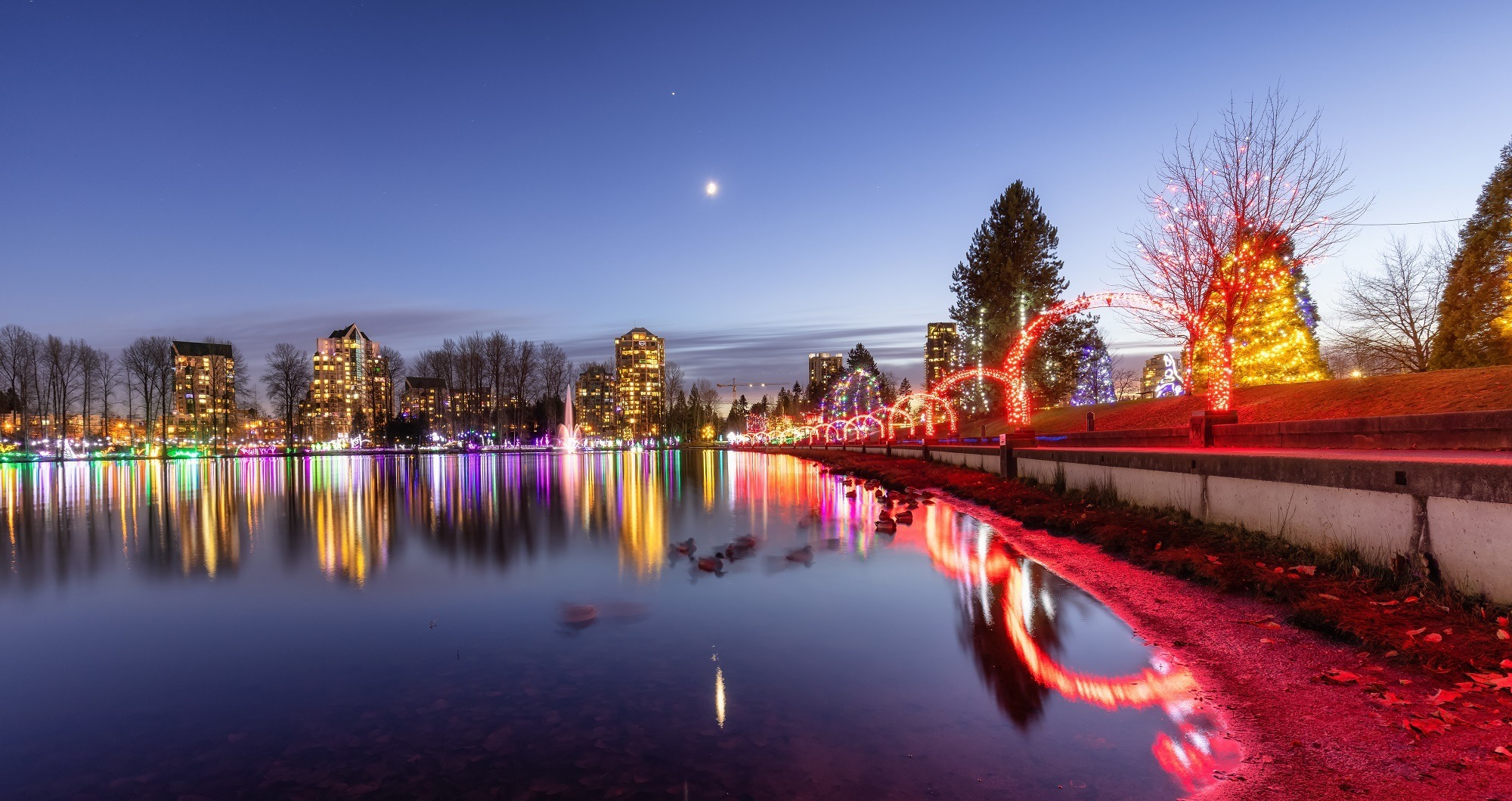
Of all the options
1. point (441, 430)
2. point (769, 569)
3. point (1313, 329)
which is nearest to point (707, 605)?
point (769, 569)

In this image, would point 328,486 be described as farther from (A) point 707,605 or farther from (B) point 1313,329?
(B) point 1313,329

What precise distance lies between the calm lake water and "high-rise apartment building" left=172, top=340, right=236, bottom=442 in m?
85.2

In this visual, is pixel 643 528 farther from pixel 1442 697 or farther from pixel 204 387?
pixel 204 387

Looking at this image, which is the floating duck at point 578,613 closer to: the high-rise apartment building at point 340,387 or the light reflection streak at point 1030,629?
the light reflection streak at point 1030,629

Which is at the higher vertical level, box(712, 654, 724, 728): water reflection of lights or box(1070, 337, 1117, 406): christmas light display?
box(1070, 337, 1117, 406): christmas light display

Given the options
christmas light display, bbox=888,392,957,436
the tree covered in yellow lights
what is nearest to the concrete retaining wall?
the tree covered in yellow lights

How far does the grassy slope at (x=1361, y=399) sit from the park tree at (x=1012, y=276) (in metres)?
19.1

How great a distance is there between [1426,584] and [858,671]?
17.4 feet

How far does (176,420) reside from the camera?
10031cm

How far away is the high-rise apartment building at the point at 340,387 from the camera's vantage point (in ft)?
525

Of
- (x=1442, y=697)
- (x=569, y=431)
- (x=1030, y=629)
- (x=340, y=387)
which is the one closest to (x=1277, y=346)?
(x=1030, y=629)

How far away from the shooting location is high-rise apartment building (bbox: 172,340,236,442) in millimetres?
83375

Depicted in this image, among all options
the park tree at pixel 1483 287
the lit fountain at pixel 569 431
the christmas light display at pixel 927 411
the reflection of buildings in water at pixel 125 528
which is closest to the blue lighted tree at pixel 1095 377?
the christmas light display at pixel 927 411

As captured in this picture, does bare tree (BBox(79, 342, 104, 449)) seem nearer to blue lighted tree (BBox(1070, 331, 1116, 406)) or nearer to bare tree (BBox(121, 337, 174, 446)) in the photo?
bare tree (BBox(121, 337, 174, 446))
